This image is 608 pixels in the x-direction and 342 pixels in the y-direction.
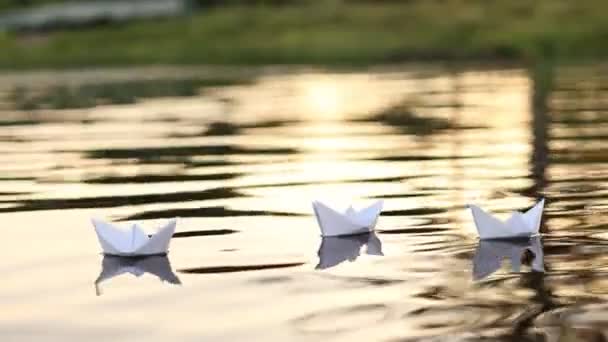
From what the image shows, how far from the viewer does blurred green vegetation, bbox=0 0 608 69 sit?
190ft

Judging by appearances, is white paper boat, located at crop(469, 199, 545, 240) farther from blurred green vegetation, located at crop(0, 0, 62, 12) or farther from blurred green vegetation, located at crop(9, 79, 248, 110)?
blurred green vegetation, located at crop(0, 0, 62, 12)

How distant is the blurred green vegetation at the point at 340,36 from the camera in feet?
190

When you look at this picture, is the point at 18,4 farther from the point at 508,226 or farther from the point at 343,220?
the point at 508,226

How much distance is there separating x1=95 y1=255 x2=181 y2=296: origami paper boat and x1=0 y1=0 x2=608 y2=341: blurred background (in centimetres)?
9

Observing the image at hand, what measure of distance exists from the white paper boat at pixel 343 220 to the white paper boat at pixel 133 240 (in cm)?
138

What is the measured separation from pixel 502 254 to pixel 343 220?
1.70 m

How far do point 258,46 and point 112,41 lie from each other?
33.2 ft

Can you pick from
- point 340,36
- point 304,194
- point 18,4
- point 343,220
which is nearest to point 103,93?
point 340,36

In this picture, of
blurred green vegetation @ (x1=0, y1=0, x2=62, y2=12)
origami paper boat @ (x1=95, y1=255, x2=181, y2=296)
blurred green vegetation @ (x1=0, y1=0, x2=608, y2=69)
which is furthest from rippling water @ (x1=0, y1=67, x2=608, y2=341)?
blurred green vegetation @ (x1=0, y1=0, x2=62, y2=12)

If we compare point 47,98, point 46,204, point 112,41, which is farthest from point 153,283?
point 112,41

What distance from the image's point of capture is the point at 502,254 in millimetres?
11164

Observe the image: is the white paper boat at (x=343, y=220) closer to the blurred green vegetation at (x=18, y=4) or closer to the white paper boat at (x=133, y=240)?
the white paper boat at (x=133, y=240)

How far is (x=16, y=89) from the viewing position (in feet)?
146

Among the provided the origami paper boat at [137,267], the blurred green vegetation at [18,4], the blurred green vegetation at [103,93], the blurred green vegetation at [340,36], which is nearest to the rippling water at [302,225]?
the origami paper boat at [137,267]
